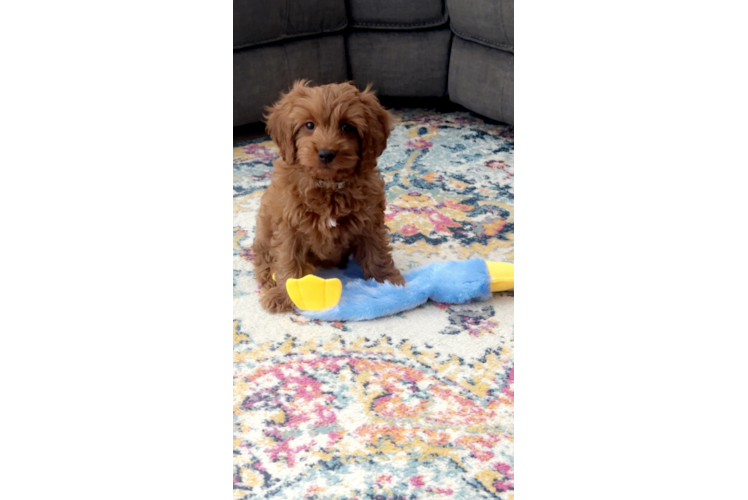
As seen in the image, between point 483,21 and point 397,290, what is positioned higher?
point 483,21

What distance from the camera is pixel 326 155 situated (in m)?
1.70

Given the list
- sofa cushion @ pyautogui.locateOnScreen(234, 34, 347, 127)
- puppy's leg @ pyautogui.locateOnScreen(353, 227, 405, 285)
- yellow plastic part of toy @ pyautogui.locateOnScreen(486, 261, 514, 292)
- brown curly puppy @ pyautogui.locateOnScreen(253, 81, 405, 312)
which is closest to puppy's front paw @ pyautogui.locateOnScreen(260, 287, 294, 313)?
brown curly puppy @ pyautogui.locateOnScreen(253, 81, 405, 312)

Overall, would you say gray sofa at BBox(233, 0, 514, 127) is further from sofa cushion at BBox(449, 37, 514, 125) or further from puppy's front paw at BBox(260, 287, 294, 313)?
puppy's front paw at BBox(260, 287, 294, 313)

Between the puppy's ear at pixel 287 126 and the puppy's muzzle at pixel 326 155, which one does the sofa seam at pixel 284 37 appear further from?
the puppy's muzzle at pixel 326 155

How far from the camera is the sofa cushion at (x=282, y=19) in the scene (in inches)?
114

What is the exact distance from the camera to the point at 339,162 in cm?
172

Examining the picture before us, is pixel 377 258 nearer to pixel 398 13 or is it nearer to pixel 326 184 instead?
pixel 326 184

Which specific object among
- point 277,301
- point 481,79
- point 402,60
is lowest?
point 277,301

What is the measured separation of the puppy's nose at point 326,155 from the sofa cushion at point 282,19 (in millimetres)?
1457

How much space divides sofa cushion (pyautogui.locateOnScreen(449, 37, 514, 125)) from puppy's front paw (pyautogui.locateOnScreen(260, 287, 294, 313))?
1468mm

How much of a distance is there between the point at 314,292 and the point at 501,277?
52 cm

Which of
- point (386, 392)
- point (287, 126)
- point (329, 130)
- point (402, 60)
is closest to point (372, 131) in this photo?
point (329, 130)

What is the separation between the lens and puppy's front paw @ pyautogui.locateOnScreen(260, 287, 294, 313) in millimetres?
1812
